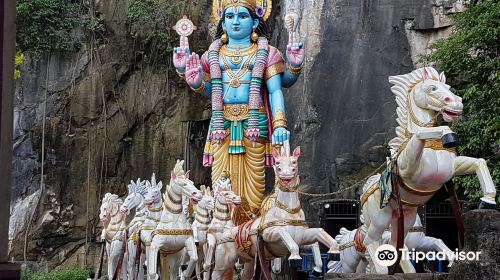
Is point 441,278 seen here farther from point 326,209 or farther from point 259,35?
point 326,209

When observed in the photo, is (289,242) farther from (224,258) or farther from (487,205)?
(487,205)

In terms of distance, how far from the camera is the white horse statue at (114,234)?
32.5ft

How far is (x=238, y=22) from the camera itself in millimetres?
9977

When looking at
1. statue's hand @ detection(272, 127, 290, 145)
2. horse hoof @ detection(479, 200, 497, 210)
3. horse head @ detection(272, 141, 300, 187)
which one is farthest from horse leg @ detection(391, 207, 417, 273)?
statue's hand @ detection(272, 127, 290, 145)

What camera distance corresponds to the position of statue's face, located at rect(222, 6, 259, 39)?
9.99 m

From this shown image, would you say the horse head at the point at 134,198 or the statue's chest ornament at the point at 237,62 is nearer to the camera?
the statue's chest ornament at the point at 237,62

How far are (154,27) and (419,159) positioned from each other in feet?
39.7

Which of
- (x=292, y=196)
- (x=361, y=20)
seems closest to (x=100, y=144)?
(x=361, y=20)

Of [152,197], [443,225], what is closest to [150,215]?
[152,197]

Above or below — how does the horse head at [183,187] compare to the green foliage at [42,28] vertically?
below

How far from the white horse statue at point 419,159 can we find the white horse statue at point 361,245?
0.50m

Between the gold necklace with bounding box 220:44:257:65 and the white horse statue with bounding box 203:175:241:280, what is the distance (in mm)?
2198

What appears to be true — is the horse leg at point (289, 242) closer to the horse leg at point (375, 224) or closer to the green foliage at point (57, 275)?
the horse leg at point (375, 224)

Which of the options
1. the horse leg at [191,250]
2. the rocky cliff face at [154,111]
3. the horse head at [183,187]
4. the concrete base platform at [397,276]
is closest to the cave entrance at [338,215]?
the rocky cliff face at [154,111]
